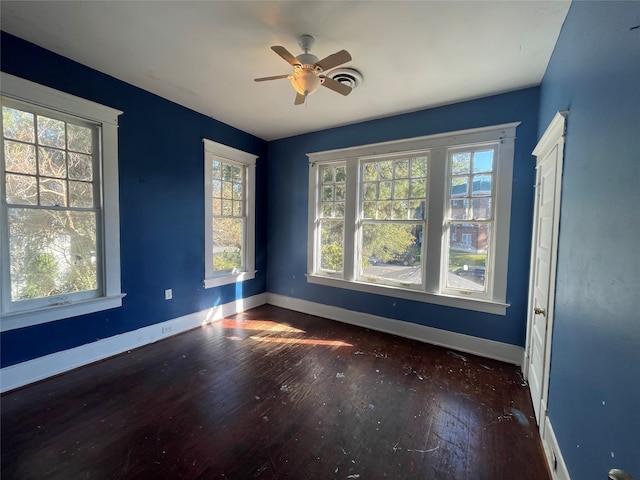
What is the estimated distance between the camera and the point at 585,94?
4.59 feet

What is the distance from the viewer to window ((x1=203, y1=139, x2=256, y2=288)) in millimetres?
3727

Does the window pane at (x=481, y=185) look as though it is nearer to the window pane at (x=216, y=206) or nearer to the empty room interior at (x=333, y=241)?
the empty room interior at (x=333, y=241)

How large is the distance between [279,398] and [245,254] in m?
2.58

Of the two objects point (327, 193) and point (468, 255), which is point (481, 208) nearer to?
point (468, 255)

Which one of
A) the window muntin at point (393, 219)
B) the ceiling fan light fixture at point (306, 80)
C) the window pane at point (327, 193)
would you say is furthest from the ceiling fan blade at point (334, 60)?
the window pane at point (327, 193)

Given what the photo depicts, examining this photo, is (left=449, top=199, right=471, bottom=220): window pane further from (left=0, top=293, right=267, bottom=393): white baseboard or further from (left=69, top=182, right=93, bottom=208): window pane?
(left=69, top=182, right=93, bottom=208): window pane

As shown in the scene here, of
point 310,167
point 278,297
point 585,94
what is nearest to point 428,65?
point 585,94

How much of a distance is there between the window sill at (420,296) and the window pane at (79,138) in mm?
3025

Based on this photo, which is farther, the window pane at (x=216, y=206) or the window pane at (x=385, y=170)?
the window pane at (x=216, y=206)

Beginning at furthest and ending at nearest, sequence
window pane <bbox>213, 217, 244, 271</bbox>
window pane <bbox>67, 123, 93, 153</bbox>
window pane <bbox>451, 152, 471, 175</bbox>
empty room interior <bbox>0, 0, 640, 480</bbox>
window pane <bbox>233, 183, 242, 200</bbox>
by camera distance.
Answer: window pane <bbox>233, 183, 242, 200</bbox> < window pane <bbox>213, 217, 244, 271</bbox> < window pane <bbox>451, 152, 471, 175</bbox> < window pane <bbox>67, 123, 93, 153</bbox> < empty room interior <bbox>0, 0, 640, 480</bbox>

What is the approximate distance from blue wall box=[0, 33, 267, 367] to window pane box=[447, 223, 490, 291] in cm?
318

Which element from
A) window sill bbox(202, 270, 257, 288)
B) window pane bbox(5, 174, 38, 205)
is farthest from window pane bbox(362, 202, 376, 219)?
window pane bbox(5, 174, 38, 205)

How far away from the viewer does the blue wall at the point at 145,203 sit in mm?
2295

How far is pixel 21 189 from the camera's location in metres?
2.25
